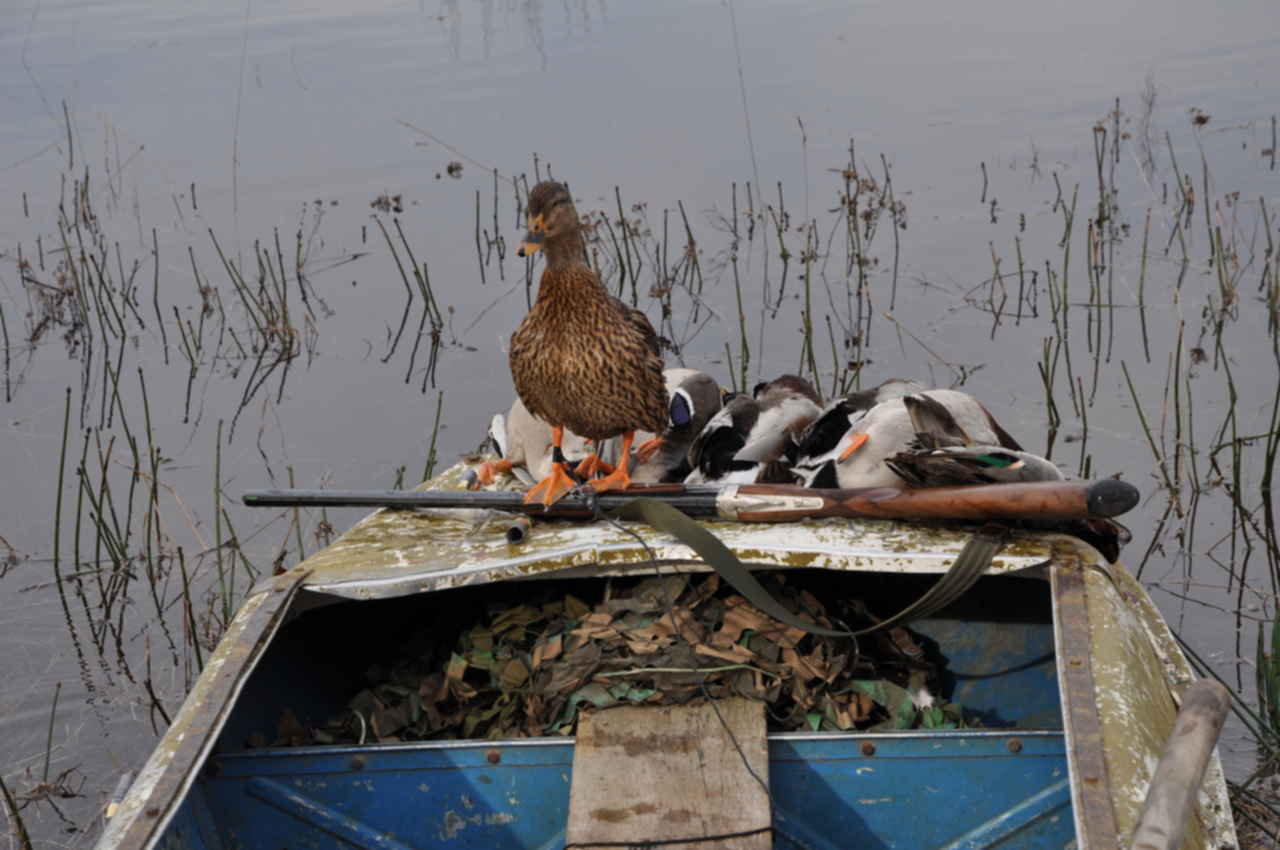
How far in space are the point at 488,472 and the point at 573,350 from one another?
74 centimetres

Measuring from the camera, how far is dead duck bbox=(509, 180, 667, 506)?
3812 millimetres

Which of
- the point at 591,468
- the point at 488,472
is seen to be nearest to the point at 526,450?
the point at 488,472

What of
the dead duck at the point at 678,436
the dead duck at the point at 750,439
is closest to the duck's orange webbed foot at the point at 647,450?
the dead duck at the point at 678,436

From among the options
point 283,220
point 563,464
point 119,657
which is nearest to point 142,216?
point 283,220

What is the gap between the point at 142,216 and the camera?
9570mm

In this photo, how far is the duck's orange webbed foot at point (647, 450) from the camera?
4.34 m

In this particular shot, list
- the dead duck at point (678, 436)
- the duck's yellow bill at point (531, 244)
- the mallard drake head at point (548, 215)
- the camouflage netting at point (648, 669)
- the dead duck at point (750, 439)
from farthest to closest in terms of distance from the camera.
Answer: the dead duck at point (678, 436) < the dead duck at point (750, 439) < the mallard drake head at point (548, 215) < the duck's yellow bill at point (531, 244) < the camouflage netting at point (648, 669)

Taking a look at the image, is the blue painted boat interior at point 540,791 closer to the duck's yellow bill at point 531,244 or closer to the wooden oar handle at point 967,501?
the wooden oar handle at point 967,501

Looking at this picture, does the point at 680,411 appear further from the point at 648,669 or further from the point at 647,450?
the point at 648,669

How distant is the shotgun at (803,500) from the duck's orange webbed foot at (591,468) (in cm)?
30

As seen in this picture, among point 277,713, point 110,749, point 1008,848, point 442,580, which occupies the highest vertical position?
point 442,580

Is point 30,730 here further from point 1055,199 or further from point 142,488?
point 1055,199

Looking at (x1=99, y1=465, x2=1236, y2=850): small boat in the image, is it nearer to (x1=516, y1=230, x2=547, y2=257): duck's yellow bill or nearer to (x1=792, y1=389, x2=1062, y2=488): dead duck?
(x1=792, y1=389, x2=1062, y2=488): dead duck

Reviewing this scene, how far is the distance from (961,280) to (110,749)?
16.3 ft
